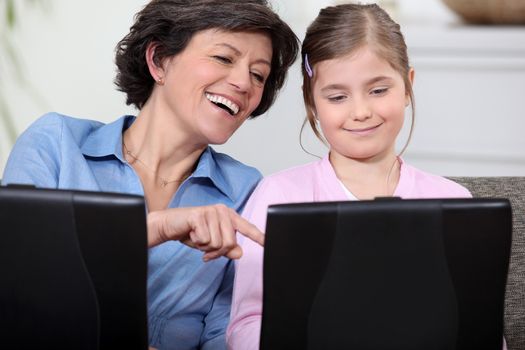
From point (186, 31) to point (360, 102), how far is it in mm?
409

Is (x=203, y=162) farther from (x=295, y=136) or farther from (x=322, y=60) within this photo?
(x=295, y=136)

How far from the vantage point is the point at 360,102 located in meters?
1.46

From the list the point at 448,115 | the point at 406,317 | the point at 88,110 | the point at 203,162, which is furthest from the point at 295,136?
the point at 406,317

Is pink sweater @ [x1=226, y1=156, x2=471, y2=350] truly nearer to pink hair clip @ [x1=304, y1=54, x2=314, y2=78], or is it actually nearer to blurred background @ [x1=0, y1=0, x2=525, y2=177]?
pink hair clip @ [x1=304, y1=54, x2=314, y2=78]

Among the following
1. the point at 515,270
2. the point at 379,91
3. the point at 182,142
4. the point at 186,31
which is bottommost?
the point at 515,270

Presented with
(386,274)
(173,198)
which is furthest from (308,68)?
(386,274)

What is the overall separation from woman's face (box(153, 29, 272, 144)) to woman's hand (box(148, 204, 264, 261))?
39 cm

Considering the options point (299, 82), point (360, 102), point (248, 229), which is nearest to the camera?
point (248, 229)

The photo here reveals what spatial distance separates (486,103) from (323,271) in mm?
1749

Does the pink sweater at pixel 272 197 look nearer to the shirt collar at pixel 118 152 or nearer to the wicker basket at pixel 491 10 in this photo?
the shirt collar at pixel 118 152

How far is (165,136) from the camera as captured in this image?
5.59ft

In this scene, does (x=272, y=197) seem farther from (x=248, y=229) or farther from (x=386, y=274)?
(x=386, y=274)

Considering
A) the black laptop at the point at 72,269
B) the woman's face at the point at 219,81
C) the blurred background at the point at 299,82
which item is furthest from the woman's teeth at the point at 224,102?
the blurred background at the point at 299,82

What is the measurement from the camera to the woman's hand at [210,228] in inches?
46.4
